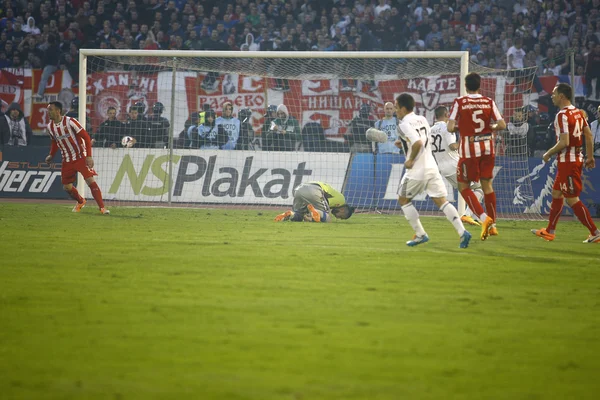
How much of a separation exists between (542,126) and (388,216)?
5.01m

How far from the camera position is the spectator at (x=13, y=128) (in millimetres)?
20422

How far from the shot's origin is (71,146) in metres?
15.4

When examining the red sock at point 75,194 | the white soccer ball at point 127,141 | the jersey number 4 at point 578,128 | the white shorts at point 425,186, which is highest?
the jersey number 4 at point 578,128

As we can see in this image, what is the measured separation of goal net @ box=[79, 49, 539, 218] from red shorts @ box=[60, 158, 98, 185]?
1.77 m

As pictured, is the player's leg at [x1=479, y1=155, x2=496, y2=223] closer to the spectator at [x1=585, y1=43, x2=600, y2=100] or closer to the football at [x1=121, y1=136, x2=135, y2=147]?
the football at [x1=121, y1=136, x2=135, y2=147]

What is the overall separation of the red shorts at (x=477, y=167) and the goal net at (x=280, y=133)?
181 inches

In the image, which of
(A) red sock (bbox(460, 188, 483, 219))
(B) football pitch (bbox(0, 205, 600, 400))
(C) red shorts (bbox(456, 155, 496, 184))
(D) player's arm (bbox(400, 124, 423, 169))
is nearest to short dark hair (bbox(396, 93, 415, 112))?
(D) player's arm (bbox(400, 124, 423, 169))

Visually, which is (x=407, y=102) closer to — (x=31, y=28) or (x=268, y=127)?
(x=268, y=127)

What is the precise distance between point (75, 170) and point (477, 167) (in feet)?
26.4

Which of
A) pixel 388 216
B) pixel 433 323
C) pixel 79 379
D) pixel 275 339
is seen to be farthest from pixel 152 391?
pixel 388 216

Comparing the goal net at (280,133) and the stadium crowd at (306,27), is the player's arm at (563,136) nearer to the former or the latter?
the goal net at (280,133)

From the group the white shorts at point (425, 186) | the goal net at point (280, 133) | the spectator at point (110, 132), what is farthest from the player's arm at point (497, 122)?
the spectator at point (110, 132)

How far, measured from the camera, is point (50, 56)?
23391 millimetres

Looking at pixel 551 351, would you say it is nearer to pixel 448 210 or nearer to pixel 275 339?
pixel 275 339
